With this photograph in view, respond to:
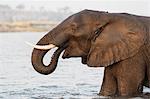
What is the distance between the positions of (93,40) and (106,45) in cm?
24

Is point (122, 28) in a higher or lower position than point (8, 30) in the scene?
lower

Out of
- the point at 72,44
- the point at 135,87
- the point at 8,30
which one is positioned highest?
the point at 8,30

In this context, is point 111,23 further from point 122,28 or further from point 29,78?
point 29,78

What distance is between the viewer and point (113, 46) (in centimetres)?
1070

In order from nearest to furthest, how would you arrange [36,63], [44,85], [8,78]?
[36,63], [44,85], [8,78]

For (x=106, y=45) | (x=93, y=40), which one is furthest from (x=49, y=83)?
(x=106, y=45)

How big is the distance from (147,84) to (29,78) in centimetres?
578

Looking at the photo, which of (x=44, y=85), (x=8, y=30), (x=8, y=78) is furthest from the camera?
(x=8, y=30)

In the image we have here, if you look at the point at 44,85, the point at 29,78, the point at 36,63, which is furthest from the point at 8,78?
the point at 36,63

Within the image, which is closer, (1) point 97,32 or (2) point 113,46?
(2) point 113,46

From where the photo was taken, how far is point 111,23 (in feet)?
35.8

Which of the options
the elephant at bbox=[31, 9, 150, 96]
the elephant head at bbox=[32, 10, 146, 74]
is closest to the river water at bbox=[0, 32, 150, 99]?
the elephant at bbox=[31, 9, 150, 96]

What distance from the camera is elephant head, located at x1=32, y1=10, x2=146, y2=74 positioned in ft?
34.9

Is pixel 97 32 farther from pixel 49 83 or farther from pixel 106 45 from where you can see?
pixel 49 83
